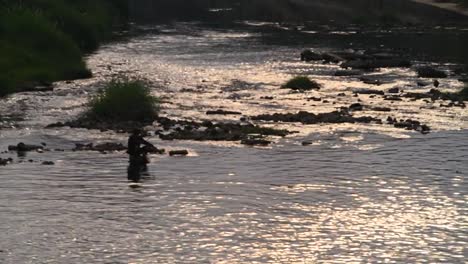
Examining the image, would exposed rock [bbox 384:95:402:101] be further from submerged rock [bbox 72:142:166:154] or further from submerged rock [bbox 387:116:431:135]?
submerged rock [bbox 72:142:166:154]

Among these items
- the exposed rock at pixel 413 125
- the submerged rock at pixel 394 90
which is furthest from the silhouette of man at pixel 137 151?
the submerged rock at pixel 394 90

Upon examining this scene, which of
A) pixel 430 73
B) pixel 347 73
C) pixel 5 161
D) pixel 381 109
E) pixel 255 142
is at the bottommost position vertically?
pixel 5 161

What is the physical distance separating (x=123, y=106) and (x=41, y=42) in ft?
74.4

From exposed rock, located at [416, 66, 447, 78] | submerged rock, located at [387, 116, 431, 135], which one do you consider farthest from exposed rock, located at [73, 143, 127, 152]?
exposed rock, located at [416, 66, 447, 78]

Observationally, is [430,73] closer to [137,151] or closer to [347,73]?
[347,73]

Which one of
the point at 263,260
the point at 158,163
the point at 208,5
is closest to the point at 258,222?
the point at 263,260

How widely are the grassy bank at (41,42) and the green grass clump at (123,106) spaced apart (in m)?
9.28

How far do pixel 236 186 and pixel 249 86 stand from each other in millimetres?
25855

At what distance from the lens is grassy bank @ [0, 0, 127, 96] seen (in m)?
56.1

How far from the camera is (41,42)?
64000 millimetres

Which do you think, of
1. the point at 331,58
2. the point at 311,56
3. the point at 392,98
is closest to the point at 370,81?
the point at 392,98

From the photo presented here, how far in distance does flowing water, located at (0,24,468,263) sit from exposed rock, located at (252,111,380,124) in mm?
1381

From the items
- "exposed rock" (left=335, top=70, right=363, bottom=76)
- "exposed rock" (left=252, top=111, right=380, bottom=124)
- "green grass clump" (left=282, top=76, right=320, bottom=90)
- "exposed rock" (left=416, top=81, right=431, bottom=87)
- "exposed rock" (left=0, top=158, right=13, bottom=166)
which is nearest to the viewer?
"exposed rock" (left=0, top=158, right=13, bottom=166)

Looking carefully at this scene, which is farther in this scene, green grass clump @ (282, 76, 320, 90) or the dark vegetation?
the dark vegetation
